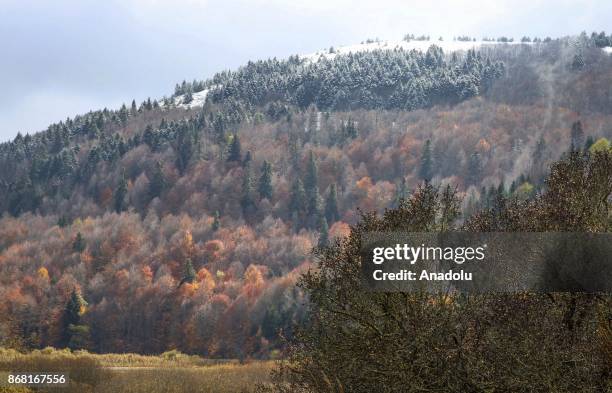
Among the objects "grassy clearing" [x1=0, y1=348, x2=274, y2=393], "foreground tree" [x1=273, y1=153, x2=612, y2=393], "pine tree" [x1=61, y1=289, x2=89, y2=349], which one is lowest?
"pine tree" [x1=61, y1=289, x2=89, y2=349]

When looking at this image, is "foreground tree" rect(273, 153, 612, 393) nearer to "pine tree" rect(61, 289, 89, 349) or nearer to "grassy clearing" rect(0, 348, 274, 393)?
"grassy clearing" rect(0, 348, 274, 393)

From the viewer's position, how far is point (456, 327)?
2873cm

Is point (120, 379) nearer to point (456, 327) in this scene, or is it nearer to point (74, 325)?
point (456, 327)

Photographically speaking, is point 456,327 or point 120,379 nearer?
point 456,327

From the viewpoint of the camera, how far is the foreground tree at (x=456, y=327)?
25.6 m

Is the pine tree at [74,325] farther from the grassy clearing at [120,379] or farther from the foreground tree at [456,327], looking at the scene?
the foreground tree at [456,327]

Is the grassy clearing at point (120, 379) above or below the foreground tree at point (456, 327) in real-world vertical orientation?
below

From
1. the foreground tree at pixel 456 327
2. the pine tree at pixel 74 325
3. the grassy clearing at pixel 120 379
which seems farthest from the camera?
the pine tree at pixel 74 325

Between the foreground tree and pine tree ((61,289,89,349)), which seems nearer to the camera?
the foreground tree

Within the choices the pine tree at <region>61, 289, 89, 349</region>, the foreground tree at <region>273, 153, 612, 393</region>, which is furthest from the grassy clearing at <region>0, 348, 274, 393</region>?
the pine tree at <region>61, 289, 89, 349</region>

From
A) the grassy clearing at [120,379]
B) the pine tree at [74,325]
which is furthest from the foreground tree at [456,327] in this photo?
the pine tree at [74,325]

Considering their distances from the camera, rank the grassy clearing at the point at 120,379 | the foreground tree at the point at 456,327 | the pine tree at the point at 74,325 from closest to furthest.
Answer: the foreground tree at the point at 456,327
the grassy clearing at the point at 120,379
the pine tree at the point at 74,325

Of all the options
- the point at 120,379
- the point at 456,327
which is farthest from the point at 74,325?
the point at 456,327

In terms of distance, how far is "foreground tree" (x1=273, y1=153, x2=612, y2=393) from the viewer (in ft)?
84.0
